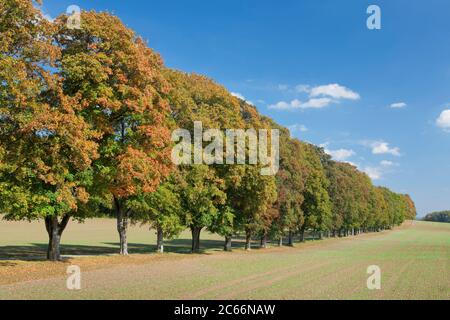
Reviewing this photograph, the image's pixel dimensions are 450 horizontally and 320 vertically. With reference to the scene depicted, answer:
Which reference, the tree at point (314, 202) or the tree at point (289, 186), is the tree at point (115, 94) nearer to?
the tree at point (289, 186)

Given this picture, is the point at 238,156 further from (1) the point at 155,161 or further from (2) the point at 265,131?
(1) the point at 155,161

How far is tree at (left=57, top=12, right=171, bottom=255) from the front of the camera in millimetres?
34562

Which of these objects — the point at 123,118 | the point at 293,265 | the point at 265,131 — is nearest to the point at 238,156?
the point at 265,131

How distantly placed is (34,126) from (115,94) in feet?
27.5

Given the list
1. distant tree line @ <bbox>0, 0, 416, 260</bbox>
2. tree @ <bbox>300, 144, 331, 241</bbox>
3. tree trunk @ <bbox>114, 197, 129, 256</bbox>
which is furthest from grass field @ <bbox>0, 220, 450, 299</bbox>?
tree @ <bbox>300, 144, 331, 241</bbox>

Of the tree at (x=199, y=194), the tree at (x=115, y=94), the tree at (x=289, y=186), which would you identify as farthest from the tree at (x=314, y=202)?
the tree at (x=115, y=94)

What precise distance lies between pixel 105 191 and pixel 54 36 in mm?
12621

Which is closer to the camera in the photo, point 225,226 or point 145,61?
point 145,61

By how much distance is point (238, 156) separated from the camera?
5572 centimetres

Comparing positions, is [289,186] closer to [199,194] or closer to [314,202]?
[314,202]

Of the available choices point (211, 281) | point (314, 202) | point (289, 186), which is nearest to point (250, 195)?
point (289, 186)

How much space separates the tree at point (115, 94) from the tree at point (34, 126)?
1.59 m

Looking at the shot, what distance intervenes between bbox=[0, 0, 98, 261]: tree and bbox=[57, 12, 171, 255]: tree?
1592 millimetres
